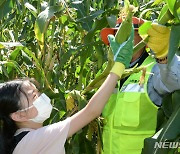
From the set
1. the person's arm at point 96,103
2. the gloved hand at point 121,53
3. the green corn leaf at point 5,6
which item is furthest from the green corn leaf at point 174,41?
the green corn leaf at point 5,6

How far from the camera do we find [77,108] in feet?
6.32

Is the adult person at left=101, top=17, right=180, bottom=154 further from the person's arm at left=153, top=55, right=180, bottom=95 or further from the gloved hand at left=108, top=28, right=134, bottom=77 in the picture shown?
the gloved hand at left=108, top=28, right=134, bottom=77

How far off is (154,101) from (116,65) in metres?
0.33

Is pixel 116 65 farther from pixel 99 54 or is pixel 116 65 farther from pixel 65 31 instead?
pixel 65 31

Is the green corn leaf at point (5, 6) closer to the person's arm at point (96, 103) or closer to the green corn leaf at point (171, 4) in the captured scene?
the person's arm at point (96, 103)

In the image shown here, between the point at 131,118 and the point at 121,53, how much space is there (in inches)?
15.3

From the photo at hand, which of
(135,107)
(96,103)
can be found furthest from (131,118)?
(96,103)

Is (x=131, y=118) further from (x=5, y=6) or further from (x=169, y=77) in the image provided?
(x=5, y=6)

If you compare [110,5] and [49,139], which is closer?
[49,139]

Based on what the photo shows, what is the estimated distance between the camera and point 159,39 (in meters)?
1.48

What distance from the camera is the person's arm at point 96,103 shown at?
5.13 feet

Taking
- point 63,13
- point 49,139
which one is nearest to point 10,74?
point 63,13

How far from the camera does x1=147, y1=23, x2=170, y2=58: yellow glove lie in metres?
1.45

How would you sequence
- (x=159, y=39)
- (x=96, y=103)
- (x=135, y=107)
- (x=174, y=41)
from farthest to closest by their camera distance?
(x=135, y=107) → (x=96, y=103) → (x=159, y=39) → (x=174, y=41)
